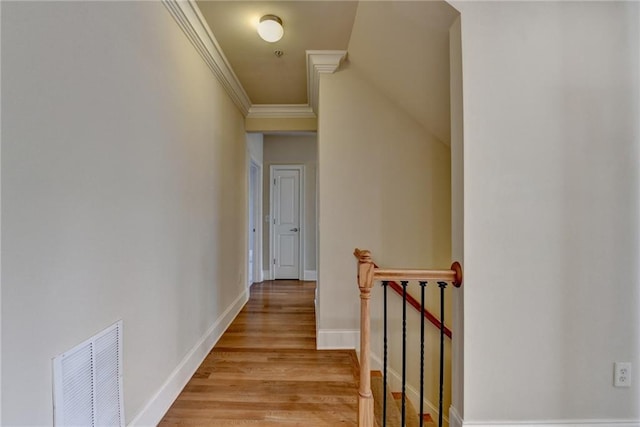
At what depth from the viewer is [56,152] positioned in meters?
0.98

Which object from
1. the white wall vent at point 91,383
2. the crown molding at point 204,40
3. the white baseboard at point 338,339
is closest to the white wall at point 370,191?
the white baseboard at point 338,339

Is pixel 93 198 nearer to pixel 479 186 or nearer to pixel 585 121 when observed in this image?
pixel 479 186

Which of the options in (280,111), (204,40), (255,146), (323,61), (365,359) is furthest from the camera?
(255,146)

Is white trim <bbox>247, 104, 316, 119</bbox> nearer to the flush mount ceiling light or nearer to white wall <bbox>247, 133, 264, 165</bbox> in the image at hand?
white wall <bbox>247, 133, 264, 165</bbox>

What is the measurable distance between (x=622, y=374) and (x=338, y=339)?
1.76 metres

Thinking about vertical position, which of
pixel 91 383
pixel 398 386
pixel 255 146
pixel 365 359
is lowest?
pixel 398 386

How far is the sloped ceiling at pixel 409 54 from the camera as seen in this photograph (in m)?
1.66

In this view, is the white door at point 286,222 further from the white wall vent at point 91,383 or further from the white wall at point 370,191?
the white wall vent at point 91,383

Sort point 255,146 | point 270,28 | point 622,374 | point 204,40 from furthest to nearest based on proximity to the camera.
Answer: point 255,146
point 204,40
point 270,28
point 622,374

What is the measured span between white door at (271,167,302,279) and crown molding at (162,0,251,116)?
2.27 m

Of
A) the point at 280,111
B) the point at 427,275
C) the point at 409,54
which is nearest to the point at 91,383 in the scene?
the point at 427,275

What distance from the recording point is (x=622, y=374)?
4.58ft

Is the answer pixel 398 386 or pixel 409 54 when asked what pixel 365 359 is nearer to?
pixel 398 386

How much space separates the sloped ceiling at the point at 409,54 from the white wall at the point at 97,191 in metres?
1.25
